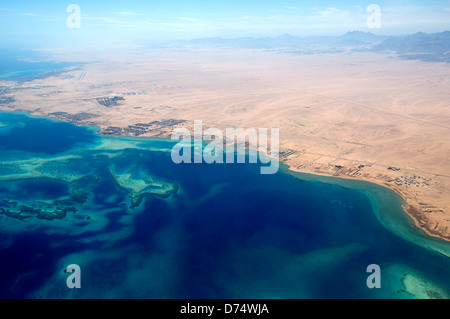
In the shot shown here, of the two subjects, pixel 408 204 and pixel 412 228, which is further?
pixel 408 204

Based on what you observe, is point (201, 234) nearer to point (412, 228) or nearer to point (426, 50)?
point (412, 228)

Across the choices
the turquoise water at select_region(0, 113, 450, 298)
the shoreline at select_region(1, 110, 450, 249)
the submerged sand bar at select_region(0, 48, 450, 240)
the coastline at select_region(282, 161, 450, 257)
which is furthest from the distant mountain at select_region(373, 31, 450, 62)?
the turquoise water at select_region(0, 113, 450, 298)

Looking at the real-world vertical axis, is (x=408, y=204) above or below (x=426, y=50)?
below

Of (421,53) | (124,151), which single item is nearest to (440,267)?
(124,151)

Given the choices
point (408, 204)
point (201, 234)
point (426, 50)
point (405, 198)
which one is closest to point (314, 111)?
point (405, 198)

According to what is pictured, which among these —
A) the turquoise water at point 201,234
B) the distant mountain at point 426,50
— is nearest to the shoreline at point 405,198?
the turquoise water at point 201,234

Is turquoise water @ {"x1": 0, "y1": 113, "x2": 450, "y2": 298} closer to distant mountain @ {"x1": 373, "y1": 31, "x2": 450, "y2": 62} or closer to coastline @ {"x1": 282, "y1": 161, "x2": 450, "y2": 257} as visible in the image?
coastline @ {"x1": 282, "y1": 161, "x2": 450, "y2": 257}
